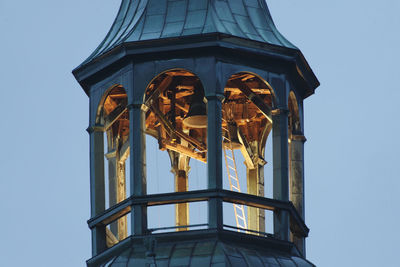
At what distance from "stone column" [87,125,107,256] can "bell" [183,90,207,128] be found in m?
2.76

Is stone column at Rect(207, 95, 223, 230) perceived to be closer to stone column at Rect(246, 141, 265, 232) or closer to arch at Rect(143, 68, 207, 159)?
arch at Rect(143, 68, 207, 159)

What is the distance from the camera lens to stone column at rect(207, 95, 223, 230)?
5653 centimetres

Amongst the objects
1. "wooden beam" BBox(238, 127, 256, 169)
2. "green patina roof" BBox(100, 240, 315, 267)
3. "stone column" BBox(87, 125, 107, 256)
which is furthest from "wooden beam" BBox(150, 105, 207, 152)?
"green patina roof" BBox(100, 240, 315, 267)

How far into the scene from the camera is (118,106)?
60.0m

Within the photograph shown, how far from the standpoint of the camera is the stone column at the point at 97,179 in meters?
58.3

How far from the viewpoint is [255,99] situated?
5981 centimetres

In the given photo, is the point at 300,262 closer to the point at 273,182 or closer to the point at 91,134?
the point at 273,182

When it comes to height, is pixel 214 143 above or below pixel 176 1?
below

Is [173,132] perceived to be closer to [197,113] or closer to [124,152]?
[197,113]

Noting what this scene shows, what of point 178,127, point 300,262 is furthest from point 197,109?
point 300,262

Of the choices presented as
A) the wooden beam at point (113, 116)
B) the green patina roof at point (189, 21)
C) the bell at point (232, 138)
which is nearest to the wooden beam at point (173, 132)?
the bell at point (232, 138)

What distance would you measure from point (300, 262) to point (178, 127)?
6.72 m

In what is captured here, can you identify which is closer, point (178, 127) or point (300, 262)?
point (300, 262)

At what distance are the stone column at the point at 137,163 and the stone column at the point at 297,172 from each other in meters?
4.50
